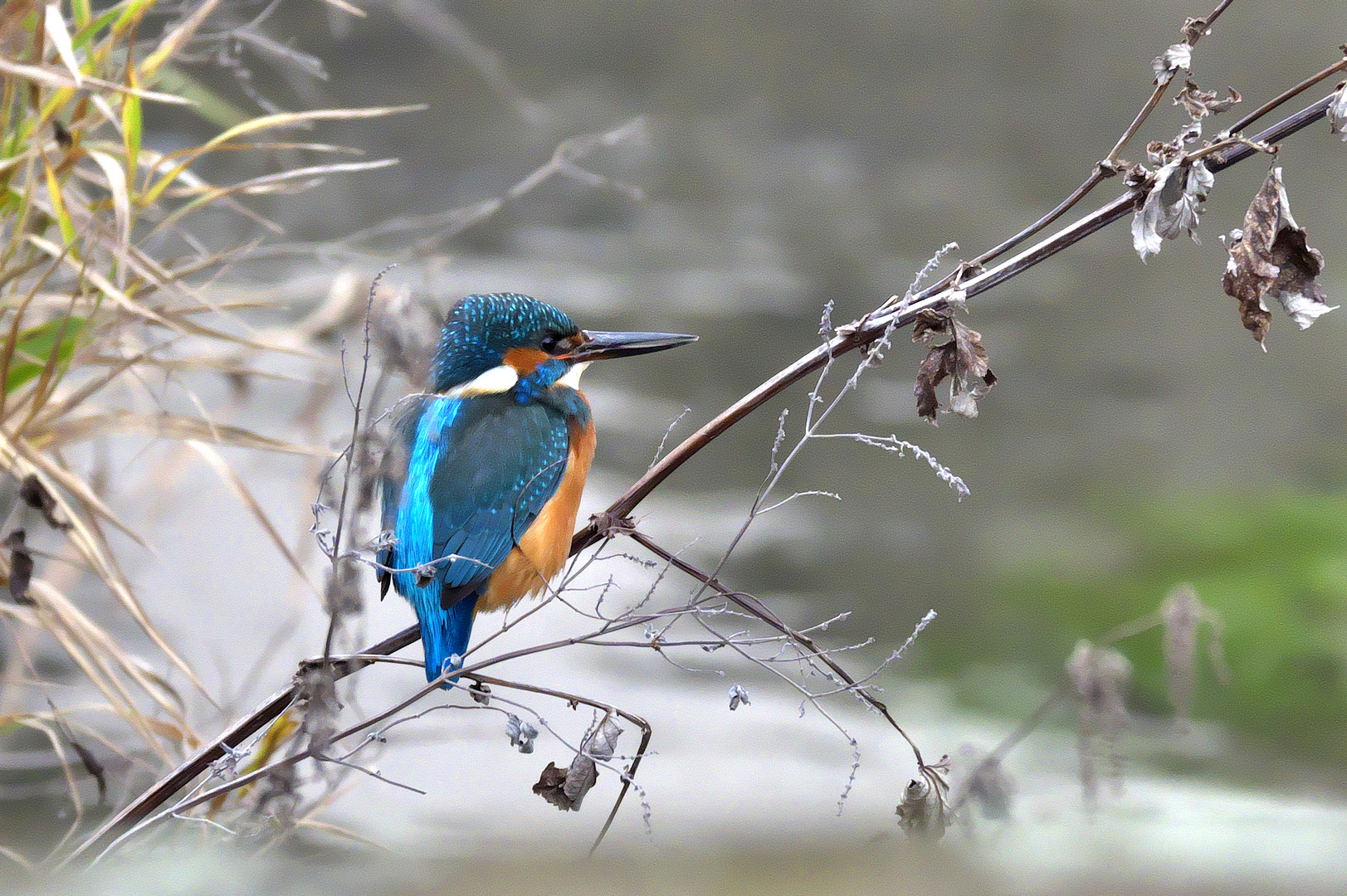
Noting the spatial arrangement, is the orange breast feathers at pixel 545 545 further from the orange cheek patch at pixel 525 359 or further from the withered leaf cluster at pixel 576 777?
the withered leaf cluster at pixel 576 777

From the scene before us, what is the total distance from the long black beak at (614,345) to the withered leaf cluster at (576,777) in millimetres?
549

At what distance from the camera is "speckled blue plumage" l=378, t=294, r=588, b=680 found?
4.43ft

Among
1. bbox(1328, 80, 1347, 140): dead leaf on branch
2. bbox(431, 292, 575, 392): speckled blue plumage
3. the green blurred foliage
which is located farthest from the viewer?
the green blurred foliage

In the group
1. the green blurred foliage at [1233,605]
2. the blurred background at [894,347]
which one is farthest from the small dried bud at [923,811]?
the green blurred foliage at [1233,605]

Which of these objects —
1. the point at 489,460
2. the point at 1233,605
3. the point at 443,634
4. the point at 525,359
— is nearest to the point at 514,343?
the point at 525,359

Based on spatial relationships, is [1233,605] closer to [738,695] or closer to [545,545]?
[545,545]

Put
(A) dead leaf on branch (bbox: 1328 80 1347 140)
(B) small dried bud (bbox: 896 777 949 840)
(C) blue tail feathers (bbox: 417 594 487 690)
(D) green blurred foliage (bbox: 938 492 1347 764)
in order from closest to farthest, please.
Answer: (A) dead leaf on branch (bbox: 1328 80 1347 140) → (B) small dried bud (bbox: 896 777 949 840) → (C) blue tail feathers (bbox: 417 594 487 690) → (D) green blurred foliage (bbox: 938 492 1347 764)

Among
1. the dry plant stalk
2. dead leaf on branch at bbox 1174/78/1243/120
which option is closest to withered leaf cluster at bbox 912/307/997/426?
dead leaf on branch at bbox 1174/78/1243/120

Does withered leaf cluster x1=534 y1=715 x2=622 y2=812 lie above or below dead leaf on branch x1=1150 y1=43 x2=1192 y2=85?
below

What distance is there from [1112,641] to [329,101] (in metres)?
5.84

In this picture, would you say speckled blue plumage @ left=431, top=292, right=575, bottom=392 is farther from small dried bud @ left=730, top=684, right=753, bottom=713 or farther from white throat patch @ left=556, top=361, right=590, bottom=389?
small dried bud @ left=730, top=684, right=753, bottom=713

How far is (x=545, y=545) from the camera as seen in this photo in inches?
58.5

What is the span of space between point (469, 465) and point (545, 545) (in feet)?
0.51

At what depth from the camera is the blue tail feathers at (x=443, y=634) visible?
1305mm
